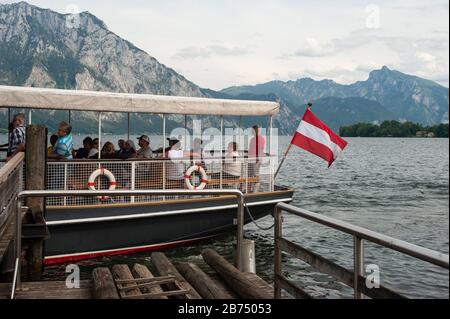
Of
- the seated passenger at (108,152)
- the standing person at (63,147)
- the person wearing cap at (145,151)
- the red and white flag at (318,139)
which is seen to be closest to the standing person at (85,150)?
the seated passenger at (108,152)

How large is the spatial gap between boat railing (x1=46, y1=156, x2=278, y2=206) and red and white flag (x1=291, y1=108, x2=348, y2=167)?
143 cm

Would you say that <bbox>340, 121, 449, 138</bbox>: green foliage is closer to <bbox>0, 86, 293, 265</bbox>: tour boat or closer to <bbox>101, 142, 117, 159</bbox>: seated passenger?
<bbox>0, 86, 293, 265</bbox>: tour boat

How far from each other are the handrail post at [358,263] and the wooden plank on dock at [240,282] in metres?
1.80

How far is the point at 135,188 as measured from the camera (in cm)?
1162

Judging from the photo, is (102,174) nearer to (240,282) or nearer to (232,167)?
(232,167)

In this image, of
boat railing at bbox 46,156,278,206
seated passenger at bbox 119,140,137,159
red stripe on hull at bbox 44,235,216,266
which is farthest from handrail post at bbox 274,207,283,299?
red stripe on hull at bbox 44,235,216,266

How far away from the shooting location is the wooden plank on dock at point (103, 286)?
5133mm

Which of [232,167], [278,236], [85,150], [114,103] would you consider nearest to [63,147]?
[85,150]

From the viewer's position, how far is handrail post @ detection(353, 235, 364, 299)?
3.51 m

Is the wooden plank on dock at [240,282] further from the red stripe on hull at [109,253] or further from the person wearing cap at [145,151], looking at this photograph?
the red stripe on hull at [109,253]

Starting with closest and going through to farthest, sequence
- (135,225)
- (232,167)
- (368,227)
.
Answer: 1. (135,225)
2. (232,167)
3. (368,227)

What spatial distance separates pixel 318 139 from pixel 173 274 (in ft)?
24.1
